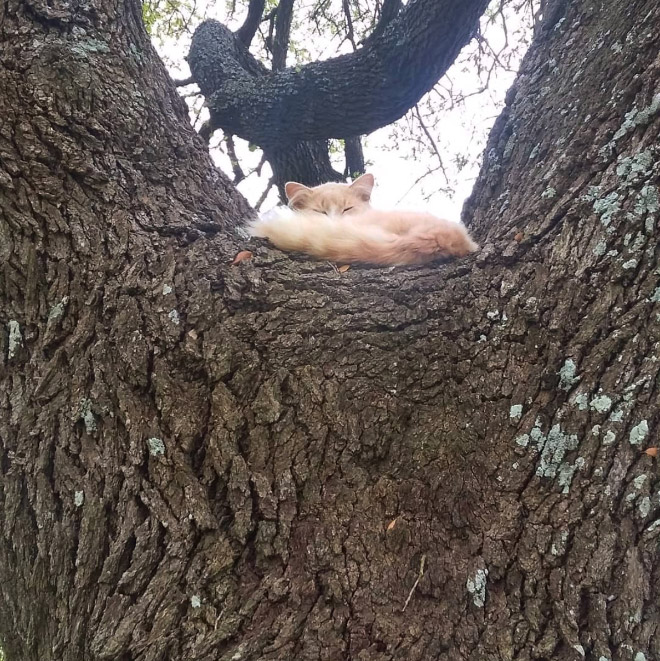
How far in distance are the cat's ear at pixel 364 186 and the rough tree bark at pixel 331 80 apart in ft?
1.35

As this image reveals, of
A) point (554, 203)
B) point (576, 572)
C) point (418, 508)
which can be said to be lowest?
point (576, 572)

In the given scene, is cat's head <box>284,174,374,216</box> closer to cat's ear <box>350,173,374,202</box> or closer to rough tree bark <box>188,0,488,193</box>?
cat's ear <box>350,173,374,202</box>

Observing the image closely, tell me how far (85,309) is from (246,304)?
14.5 inches

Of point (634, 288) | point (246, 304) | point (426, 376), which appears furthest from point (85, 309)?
point (634, 288)

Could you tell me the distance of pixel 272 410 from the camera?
1261mm

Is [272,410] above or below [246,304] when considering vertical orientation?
below

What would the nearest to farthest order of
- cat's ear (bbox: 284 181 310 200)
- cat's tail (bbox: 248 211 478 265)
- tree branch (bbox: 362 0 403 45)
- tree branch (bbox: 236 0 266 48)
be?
cat's tail (bbox: 248 211 478 265)
tree branch (bbox: 362 0 403 45)
cat's ear (bbox: 284 181 310 200)
tree branch (bbox: 236 0 266 48)

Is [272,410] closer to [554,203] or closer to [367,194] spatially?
[554,203]

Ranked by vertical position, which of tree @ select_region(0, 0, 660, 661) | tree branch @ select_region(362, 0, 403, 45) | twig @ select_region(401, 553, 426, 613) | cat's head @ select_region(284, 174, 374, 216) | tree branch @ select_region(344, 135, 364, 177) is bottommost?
twig @ select_region(401, 553, 426, 613)

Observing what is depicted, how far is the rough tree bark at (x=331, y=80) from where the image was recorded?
2.34 meters

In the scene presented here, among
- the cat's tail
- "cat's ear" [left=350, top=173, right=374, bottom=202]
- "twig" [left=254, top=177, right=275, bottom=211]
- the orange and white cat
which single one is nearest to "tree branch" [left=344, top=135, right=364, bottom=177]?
"cat's ear" [left=350, top=173, right=374, bottom=202]

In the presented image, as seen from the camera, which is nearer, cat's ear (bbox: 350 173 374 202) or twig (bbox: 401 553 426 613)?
twig (bbox: 401 553 426 613)

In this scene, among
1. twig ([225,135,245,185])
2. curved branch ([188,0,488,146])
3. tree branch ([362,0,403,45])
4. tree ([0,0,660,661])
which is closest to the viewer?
tree ([0,0,660,661])

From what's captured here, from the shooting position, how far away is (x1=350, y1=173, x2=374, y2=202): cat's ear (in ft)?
11.7
